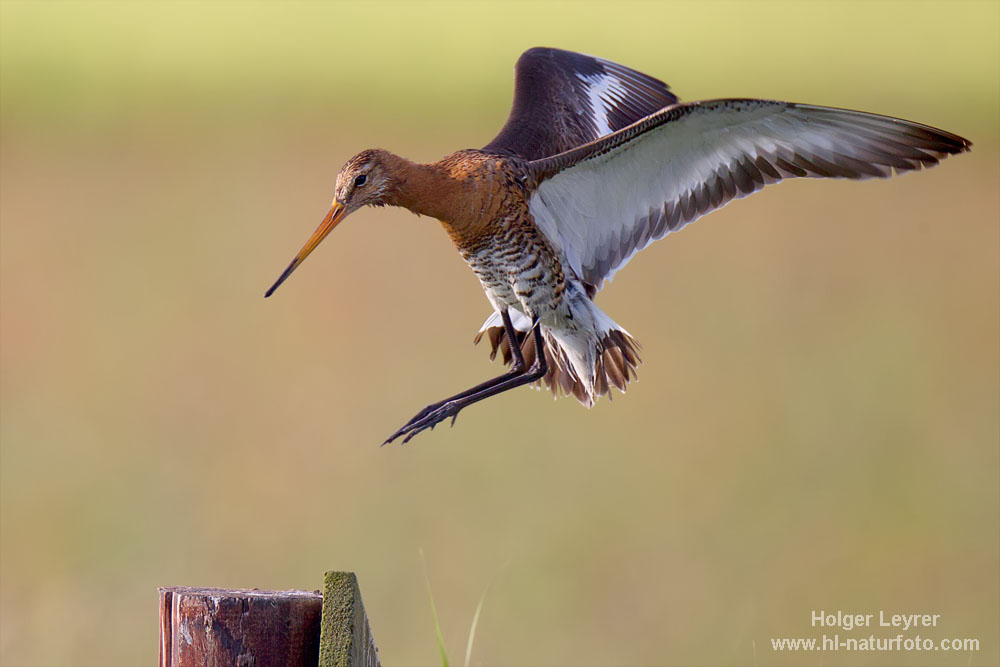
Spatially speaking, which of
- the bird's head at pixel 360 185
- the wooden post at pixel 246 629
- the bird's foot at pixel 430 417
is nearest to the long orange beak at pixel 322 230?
the bird's head at pixel 360 185

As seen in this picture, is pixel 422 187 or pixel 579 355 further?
pixel 579 355

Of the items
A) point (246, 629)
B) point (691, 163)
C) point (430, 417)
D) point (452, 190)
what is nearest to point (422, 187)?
point (452, 190)

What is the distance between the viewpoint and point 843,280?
44.3ft

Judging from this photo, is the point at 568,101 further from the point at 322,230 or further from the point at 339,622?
the point at 339,622

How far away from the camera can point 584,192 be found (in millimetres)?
5719

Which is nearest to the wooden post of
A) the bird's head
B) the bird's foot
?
the bird's head

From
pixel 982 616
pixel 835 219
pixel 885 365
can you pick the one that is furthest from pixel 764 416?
pixel 835 219

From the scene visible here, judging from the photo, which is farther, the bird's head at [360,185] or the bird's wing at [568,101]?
the bird's wing at [568,101]

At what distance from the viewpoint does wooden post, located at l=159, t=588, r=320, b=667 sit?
118 inches

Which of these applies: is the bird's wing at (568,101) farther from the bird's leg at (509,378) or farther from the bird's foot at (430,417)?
the bird's foot at (430,417)

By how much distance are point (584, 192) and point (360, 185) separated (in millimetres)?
1061

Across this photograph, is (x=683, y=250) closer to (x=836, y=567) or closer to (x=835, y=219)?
(x=835, y=219)

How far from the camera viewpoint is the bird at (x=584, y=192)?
5105 mm

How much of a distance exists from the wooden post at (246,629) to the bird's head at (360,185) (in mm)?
A: 2113
